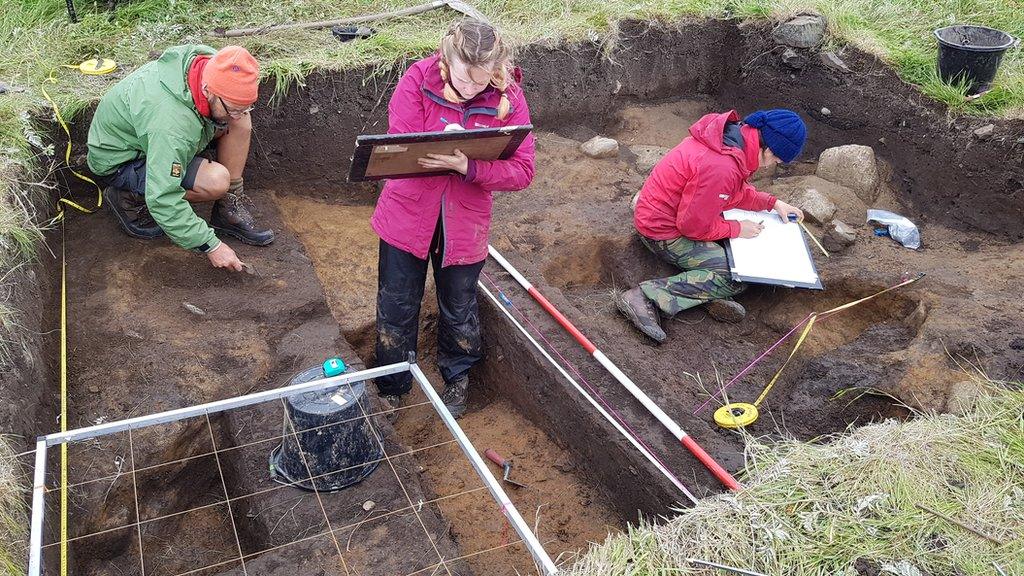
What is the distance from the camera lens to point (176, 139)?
3.93 metres

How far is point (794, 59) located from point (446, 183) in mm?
4416

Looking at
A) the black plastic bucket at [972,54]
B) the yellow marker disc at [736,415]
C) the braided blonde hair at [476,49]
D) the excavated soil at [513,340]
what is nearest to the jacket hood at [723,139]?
the excavated soil at [513,340]

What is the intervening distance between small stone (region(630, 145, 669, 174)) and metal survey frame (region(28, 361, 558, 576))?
10.6 ft

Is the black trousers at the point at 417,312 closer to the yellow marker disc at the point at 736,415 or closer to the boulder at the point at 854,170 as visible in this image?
the yellow marker disc at the point at 736,415

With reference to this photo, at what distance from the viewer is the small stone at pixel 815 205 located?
17.8 ft

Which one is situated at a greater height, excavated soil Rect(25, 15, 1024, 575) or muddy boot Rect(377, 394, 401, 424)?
excavated soil Rect(25, 15, 1024, 575)

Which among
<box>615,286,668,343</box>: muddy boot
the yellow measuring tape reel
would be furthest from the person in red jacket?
the yellow measuring tape reel

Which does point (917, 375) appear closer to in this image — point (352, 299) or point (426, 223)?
point (426, 223)

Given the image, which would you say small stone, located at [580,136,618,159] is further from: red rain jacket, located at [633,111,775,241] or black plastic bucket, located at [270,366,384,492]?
black plastic bucket, located at [270,366,384,492]

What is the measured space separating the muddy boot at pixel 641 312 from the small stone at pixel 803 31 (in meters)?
3.36

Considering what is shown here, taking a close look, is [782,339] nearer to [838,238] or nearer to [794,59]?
[838,238]

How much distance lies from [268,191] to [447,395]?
218 cm

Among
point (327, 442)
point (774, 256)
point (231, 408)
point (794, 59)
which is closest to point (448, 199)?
point (327, 442)

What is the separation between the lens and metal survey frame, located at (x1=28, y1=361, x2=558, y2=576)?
2.68 meters
